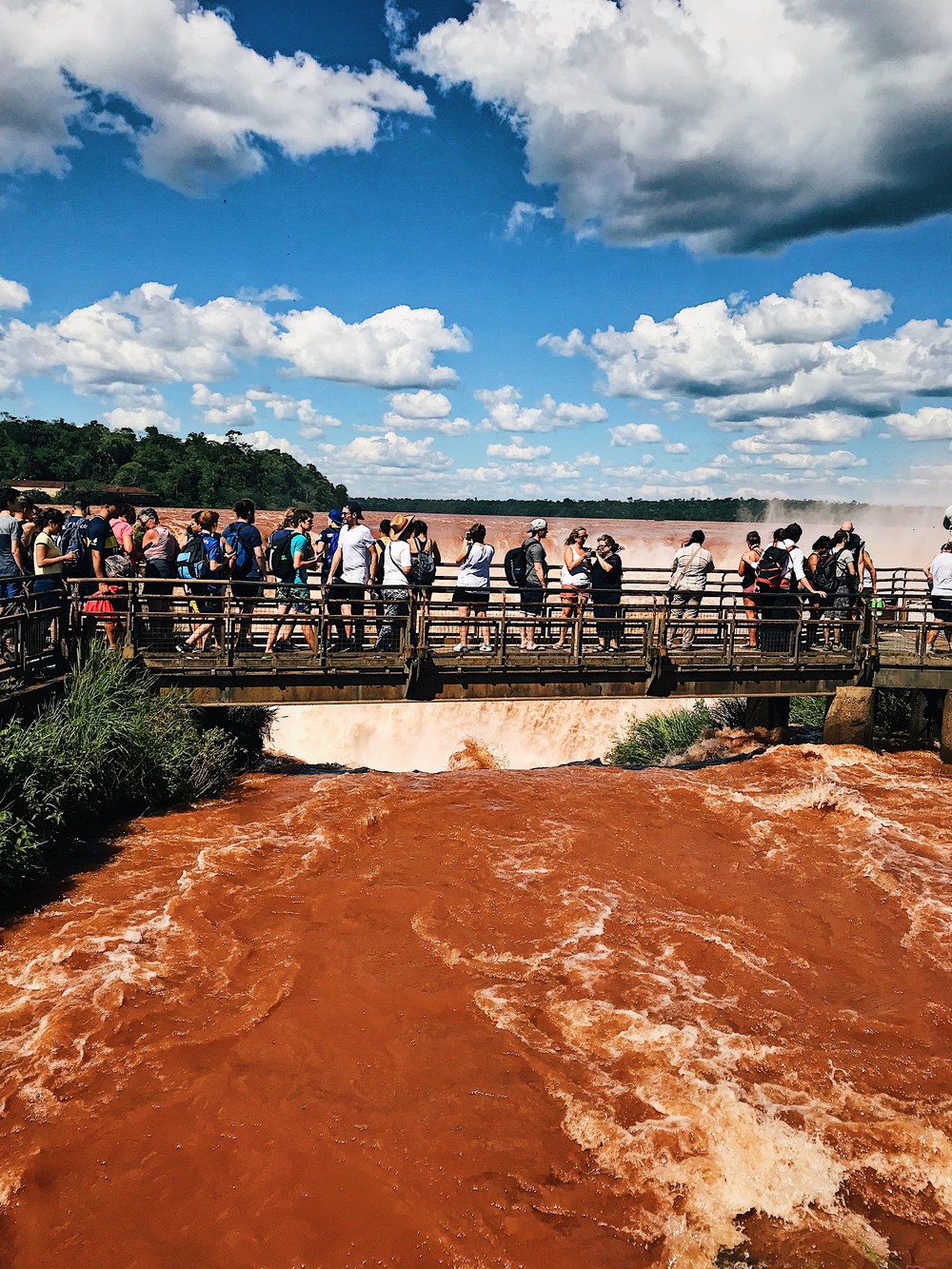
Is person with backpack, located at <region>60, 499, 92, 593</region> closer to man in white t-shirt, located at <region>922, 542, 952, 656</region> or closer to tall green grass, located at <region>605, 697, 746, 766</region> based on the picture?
tall green grass, located at <region>605, 697, 746, 766</region>

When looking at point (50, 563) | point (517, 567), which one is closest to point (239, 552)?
point (50, 563)

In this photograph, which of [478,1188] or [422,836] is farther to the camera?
[422,836]

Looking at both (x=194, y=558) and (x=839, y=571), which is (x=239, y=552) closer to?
(x=194, y=558)

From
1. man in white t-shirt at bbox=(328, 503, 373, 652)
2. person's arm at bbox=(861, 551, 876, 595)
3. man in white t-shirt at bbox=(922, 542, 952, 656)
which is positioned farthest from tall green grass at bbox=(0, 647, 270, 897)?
man in white t-shirt at bbox=(922, 542, 952, 656)

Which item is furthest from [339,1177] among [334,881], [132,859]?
[132,859]

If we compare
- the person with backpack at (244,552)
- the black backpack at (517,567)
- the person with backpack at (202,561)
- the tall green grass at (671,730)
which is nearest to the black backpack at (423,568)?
the black backpack at (517,567)

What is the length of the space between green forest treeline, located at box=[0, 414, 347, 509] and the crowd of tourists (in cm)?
5941

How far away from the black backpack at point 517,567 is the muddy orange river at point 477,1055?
12.5ft

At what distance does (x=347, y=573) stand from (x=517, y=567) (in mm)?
2346

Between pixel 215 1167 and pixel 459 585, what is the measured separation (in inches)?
305

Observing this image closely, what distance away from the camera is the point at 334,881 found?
800 cm

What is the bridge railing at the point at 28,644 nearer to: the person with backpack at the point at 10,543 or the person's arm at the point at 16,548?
the person with backpack at the point at 10,543

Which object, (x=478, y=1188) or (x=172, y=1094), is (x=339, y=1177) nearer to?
(x=478, y=1188)

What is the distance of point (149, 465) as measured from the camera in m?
74.2
